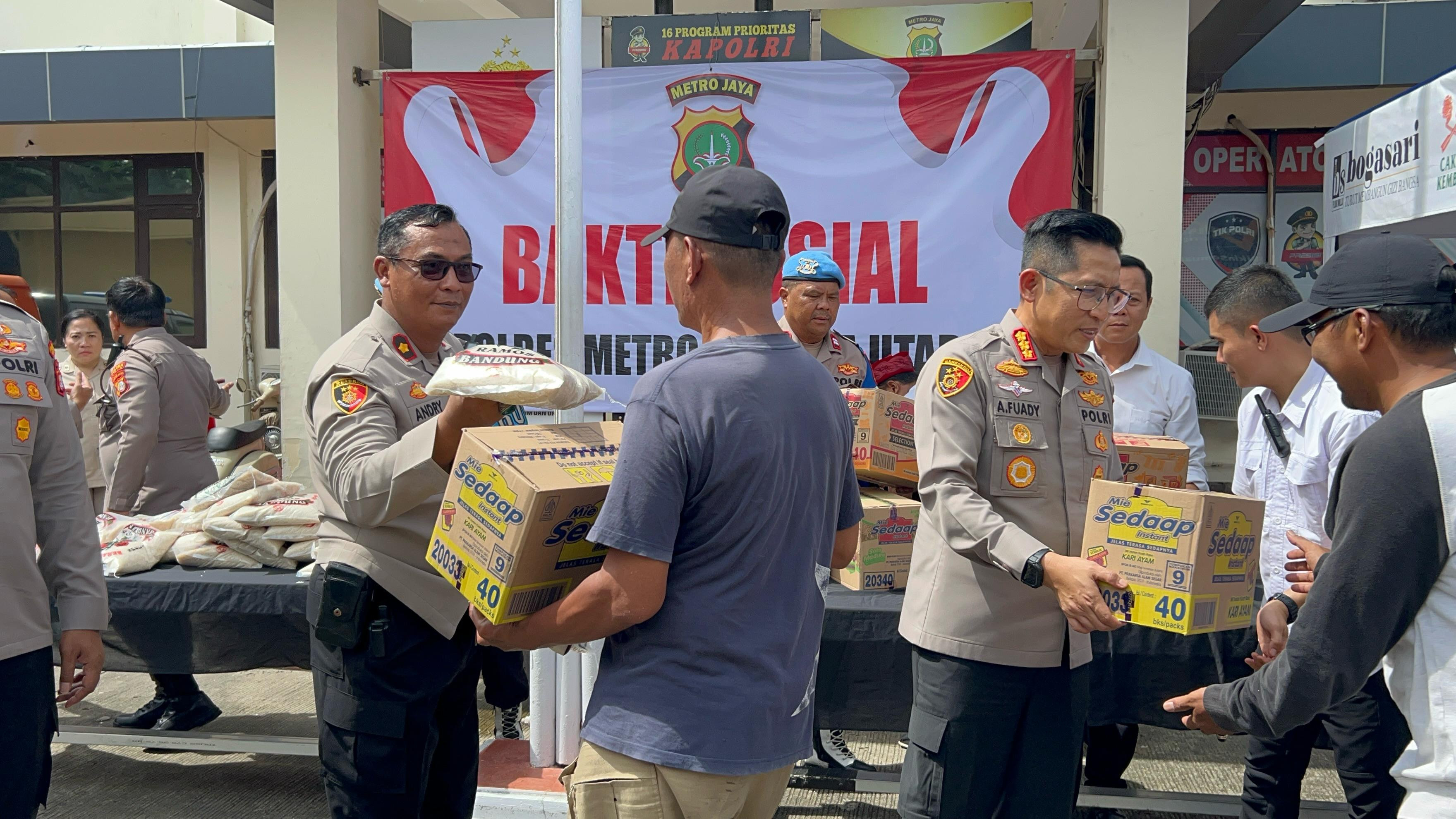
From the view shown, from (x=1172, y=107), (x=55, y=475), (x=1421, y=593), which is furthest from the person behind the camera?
(x=1172, y=107)

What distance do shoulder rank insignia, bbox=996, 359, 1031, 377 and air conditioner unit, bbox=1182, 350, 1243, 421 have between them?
5834 millimetres

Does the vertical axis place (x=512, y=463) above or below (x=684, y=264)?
below

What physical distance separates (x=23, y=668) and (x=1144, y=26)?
6.06 metres

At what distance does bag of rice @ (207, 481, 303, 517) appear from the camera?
412 cm

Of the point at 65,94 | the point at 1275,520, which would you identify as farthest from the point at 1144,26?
the point at 65,94

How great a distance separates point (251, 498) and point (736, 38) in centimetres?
413

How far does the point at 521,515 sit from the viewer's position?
1.79m

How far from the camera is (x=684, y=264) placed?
1.82 m

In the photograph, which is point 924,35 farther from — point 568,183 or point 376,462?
point 376,462

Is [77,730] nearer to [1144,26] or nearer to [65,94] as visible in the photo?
[1144,26]

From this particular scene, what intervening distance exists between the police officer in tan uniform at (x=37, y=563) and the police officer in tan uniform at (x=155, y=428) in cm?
231

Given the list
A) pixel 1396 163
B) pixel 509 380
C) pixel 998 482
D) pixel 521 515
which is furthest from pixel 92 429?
pixel 1396 163

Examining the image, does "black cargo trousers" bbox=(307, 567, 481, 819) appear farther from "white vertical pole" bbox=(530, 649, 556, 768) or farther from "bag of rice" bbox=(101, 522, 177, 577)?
"bag of rice" bbox=(101, 522, 177, 577)

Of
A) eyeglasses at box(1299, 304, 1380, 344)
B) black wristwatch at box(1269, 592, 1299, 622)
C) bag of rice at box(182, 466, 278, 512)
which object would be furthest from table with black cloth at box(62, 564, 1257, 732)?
eyeglasses at box(1299, 304, 1380, 344)
